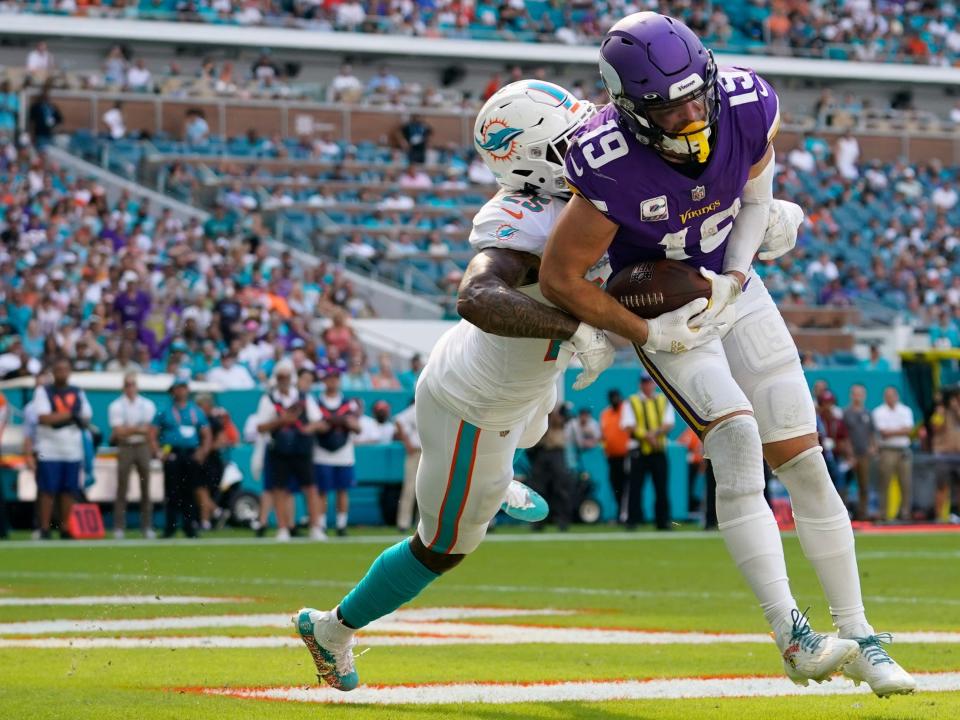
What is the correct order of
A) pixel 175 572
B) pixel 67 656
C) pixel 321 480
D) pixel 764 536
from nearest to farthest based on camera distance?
pixel 764 536 → pixel 67 656 → pixel 175 572 → pixel 321 480

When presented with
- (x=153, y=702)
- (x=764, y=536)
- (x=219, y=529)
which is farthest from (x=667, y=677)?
(x=219, y=529)

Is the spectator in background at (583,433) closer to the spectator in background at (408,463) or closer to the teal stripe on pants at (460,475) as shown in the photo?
the spectator in background at (408,463)

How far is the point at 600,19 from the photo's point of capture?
3309cm

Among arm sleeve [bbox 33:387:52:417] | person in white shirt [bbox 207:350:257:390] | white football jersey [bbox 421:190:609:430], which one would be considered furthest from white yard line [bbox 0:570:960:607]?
person in white shirt [bbox 207:350:257:390]

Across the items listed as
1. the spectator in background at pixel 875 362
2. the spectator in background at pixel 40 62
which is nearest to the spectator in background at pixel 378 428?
the spectator in background at pixel 875 362

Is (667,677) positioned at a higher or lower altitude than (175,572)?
higher

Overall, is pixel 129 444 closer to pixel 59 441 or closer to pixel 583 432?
pixel 59 441

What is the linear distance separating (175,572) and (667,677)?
243 inches

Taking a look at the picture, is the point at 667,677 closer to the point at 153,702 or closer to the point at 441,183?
the point at 153,702

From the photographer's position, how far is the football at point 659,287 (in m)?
4.64

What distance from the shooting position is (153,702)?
4840 mm

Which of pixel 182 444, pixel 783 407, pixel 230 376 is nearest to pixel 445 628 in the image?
pixel 783 407

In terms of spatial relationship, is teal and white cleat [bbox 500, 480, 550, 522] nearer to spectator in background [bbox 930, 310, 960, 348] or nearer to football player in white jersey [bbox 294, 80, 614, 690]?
football player in white jersey [bbox 294, 80, 614, 690]

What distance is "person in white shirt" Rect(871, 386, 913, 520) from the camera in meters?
18.1
